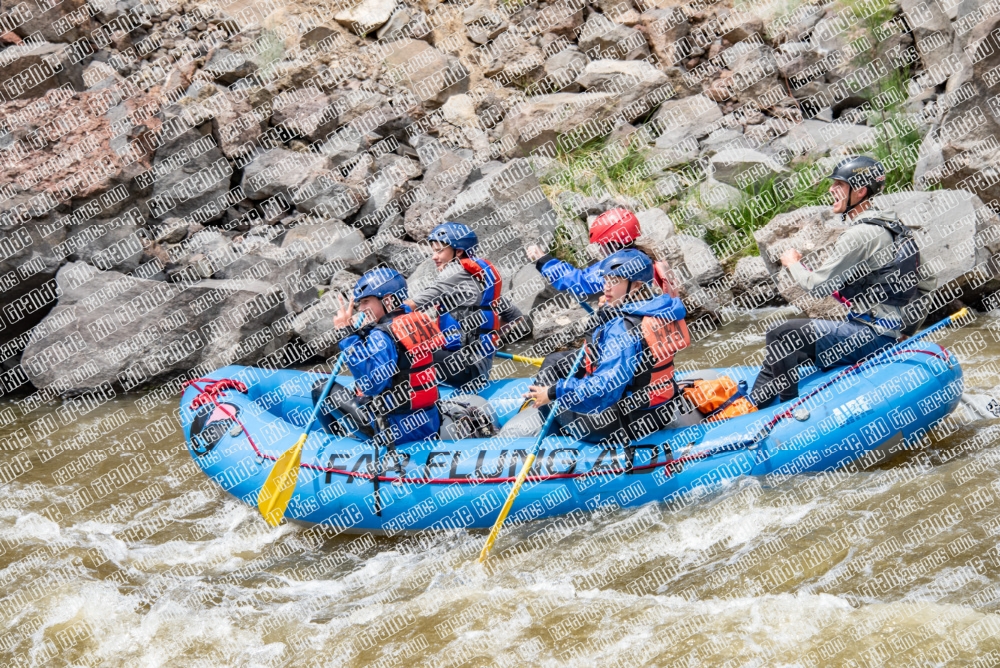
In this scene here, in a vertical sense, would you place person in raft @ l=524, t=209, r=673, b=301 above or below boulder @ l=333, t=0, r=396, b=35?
below

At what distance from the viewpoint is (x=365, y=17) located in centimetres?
1158

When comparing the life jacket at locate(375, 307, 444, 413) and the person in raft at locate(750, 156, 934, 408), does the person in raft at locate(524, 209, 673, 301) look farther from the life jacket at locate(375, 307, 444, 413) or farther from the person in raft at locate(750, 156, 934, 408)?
the life jacket at locate(375, 307, 444, 413)

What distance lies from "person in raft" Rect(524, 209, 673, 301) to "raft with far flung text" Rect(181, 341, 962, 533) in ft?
3.24

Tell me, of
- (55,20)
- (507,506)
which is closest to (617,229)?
(507,506)

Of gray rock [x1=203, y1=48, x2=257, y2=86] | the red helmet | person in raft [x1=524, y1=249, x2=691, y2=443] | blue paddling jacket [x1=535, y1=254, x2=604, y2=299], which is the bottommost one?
person in raft [x1=524, y1=249, x2=691, y2=443]

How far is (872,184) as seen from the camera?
541cm

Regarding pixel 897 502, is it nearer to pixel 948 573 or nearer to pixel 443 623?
pixel 948 573

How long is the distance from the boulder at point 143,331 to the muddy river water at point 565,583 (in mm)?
1987

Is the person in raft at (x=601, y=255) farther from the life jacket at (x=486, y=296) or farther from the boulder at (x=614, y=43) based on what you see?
the boulder at (x=614, y=43)

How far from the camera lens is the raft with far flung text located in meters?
5.24

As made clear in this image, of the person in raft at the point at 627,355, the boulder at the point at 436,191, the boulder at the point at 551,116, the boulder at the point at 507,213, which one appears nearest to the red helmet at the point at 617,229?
the person in raft at the point at 627,355

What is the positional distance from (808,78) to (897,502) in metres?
7.13

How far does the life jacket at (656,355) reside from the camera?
4.89 metres

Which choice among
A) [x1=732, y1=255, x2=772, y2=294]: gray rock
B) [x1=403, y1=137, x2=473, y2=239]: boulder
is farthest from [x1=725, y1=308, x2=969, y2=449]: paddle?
[x1=403, y1=137, x2=473, y2=239]: boulder
